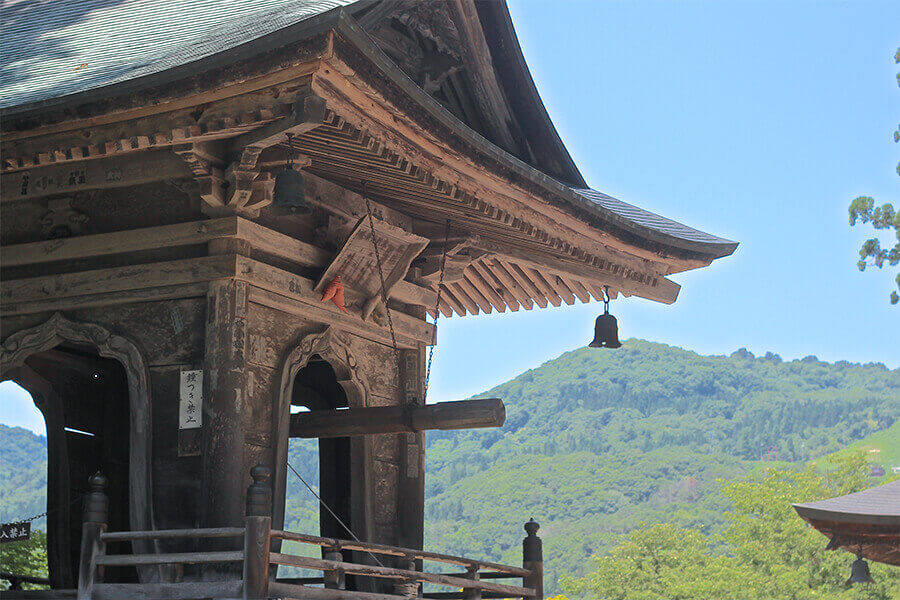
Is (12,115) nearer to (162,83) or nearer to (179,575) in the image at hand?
Result: (162,83)

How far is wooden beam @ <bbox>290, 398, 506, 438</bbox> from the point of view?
7.54 meters

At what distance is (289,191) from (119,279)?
1690 mm

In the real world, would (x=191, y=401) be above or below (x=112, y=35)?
below

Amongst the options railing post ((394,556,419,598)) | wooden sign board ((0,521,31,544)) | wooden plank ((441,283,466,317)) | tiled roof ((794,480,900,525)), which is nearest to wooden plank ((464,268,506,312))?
wooden plank ((441,283,466,317))

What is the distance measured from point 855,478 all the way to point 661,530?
9983 millimetres

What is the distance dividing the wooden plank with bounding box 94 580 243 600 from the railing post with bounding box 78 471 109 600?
2.8 inches

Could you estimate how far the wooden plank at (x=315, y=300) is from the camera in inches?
291

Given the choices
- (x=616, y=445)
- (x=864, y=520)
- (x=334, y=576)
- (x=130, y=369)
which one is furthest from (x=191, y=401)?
(x=616, y=445)

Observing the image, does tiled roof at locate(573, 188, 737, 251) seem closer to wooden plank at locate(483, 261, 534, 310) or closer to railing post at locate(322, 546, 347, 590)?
wooden plank at locate(483, 261, 534, 310)

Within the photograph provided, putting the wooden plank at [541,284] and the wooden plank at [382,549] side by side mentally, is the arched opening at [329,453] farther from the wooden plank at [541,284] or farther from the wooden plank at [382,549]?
the wooden plank at [541,284]

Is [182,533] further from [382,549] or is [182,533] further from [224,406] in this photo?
[382,549]

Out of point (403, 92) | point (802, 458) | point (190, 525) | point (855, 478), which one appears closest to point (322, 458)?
point (190, 525)

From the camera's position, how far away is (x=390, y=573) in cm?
720

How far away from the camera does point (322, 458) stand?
999cm
